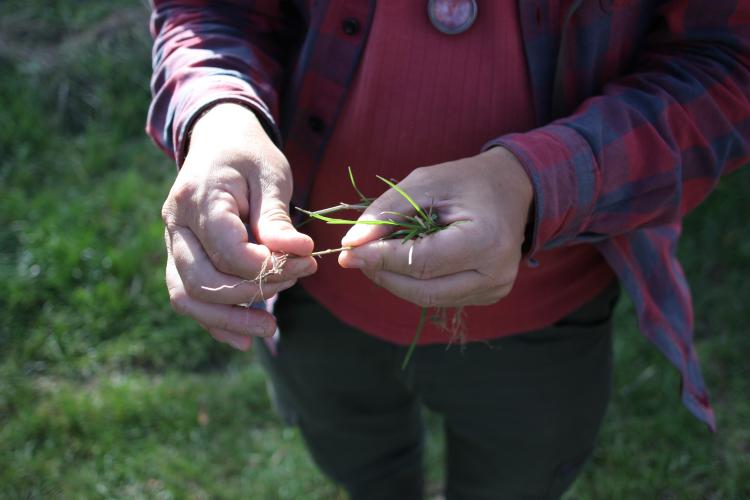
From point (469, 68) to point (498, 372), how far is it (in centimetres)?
66

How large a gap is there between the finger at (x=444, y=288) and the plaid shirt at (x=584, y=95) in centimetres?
13

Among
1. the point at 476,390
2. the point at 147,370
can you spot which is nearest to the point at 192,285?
the point at 476,390

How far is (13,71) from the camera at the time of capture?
3725 mm

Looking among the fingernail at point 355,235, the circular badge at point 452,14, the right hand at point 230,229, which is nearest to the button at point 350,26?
the circular badge at point 452,14

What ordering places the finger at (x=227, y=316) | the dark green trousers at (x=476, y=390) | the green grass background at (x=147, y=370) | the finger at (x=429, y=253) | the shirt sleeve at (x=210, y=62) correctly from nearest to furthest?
the finger at (x=429, y=253), the finger at (x=227, y=316), the shirt sleeve at (x=210, y=62), the dark green trousers at (x=476, y=390), the green grass background at (x=147, y=370)

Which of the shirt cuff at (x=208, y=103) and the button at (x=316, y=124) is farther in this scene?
the button at (x=316, y=124)

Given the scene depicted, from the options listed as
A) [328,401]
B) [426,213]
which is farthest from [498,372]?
[426,213]

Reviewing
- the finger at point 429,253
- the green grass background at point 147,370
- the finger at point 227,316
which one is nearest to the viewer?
the finger at point 429,253

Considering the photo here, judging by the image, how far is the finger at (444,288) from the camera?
3.47 ft

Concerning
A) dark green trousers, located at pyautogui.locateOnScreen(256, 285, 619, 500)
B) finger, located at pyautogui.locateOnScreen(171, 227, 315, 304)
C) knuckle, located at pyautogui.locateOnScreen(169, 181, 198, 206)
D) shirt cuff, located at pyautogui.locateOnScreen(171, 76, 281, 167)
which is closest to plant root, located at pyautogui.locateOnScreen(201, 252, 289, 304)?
finger, located at pyautogui.locateOnScreen(171, 227, 315, 304)

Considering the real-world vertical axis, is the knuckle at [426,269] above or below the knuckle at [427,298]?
above

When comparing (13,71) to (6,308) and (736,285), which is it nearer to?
(6,308)

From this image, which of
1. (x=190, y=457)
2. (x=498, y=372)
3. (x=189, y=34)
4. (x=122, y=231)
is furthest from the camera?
(x=122, y=231)

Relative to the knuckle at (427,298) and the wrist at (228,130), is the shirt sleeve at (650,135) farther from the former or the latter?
the wrist at (228,130)
